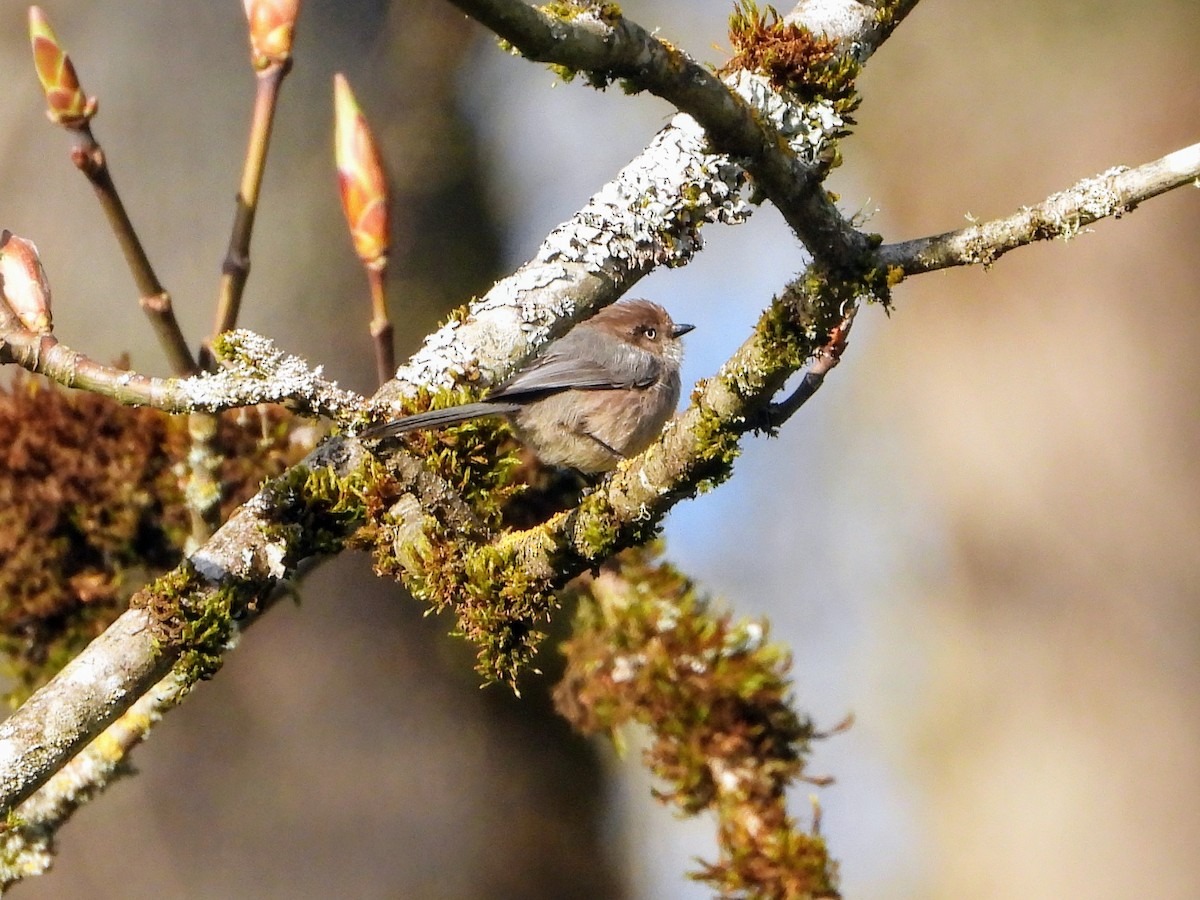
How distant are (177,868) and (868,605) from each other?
440 cm

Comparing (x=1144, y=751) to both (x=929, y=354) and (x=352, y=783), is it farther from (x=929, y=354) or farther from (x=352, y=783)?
(x=352, y=783)

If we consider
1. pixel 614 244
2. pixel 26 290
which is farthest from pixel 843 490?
pixel 26 290

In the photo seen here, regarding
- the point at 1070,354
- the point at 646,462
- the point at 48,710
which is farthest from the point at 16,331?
the point at 1070,354

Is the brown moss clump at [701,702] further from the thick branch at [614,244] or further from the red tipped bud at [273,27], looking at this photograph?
the red tipped bud at [273,27]

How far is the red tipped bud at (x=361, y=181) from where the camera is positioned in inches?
79.7

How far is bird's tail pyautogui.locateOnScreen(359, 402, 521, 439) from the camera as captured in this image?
1818 millimetres

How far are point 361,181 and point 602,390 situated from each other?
145cm

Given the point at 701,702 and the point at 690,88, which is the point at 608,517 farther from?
the point at 701,702

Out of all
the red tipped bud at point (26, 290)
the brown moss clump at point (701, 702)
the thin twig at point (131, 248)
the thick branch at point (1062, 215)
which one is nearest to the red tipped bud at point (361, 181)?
the thin twig at point (131, 248)

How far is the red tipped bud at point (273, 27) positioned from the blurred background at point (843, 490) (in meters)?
1.40

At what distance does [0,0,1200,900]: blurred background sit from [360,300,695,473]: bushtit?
1.94 feet

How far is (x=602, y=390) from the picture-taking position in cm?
336

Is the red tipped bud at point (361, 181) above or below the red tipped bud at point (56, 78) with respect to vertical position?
above

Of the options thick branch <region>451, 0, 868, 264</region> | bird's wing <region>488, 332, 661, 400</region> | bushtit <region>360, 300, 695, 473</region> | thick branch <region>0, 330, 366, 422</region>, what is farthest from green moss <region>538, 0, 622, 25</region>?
bird's wing <region>488, 332, 661, 400</region>
